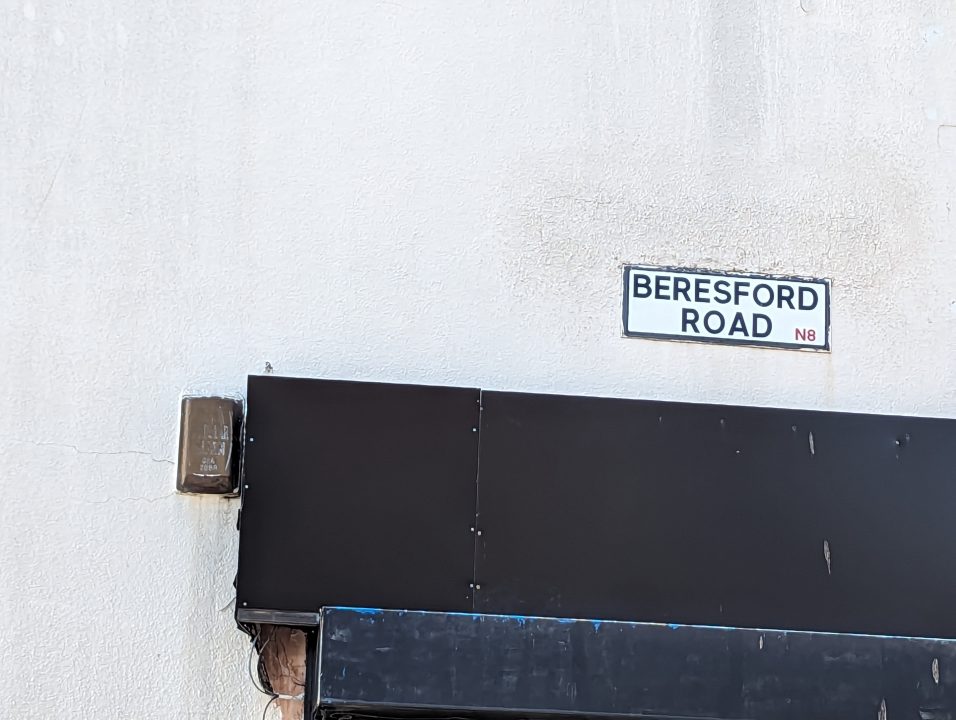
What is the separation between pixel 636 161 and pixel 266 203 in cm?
136

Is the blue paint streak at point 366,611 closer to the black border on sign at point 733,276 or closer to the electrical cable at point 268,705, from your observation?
the electrical cable at point 268,705

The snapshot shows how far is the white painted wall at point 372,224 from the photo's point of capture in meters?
4.22

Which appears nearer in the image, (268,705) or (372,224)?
(268,705)

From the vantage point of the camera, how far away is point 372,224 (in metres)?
4.59

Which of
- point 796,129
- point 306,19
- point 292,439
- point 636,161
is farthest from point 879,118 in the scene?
point 292,439

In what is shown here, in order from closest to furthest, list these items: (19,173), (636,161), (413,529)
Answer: (413,529), (19,173), (636,161)

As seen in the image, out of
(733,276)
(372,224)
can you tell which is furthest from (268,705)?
(733,276)

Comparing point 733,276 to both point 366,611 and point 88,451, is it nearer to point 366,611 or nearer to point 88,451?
point 366,611

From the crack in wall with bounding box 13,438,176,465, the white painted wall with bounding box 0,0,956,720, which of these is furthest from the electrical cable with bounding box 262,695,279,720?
the crack in wall with bounding box 13,438,176,465

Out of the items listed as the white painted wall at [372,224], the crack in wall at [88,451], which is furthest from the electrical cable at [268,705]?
the crack in wall at [88,451]

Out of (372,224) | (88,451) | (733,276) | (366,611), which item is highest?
(372,224)

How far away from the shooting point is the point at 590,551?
423cm

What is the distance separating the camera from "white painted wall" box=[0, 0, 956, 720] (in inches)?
166

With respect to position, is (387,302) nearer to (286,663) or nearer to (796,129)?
(286,663)
